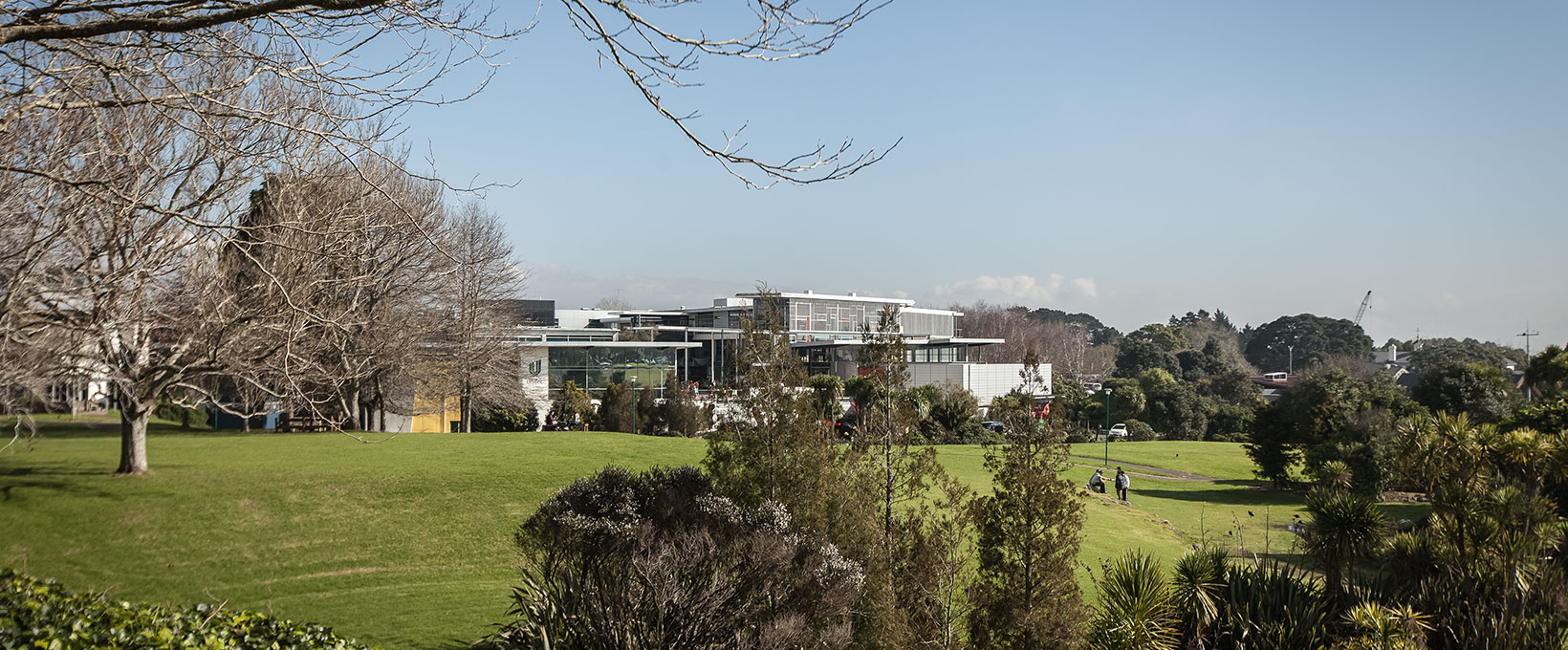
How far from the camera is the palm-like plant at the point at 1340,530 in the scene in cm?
1194

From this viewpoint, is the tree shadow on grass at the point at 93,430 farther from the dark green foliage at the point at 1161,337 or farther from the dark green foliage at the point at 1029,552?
the dark green foliage at the point at 1161,337

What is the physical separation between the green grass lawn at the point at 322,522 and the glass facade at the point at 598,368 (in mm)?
15860

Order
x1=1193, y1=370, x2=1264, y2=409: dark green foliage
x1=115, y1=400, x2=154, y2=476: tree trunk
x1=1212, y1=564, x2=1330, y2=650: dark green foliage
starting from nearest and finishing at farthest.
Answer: x1=1212, y1=564, x2=1330, y2=650: dark green foliage, x1=115, y1=400, x2=154, y2=476: tree trunk, x1=1193, y1=370, x2=1264, y2=409: dark green foliage

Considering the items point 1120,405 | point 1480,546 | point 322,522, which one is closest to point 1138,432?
point 1120,405

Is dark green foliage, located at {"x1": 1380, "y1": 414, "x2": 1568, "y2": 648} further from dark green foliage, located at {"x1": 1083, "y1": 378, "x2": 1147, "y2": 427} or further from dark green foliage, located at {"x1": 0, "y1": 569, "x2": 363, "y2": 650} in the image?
dark green foliage, located at {"x1": 1083, "y1": 378, "x2": 1147, "y2": 427}

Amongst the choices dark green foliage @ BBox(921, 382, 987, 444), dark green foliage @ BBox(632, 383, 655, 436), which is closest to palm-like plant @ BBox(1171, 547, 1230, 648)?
dark green foliage @ BBox(632, 383, 655, 436)

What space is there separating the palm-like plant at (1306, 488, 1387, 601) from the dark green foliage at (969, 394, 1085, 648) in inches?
201

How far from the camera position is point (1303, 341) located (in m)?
100

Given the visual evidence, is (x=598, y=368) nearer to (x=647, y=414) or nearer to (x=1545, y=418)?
(x=647, y=414)

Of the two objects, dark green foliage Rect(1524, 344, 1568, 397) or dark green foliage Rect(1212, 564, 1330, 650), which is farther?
dark green foliage Rect(1524, 344, 1568, 397)

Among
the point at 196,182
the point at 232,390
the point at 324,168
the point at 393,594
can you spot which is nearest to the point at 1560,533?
the point at 393,594

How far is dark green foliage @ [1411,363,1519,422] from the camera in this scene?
3328 cm

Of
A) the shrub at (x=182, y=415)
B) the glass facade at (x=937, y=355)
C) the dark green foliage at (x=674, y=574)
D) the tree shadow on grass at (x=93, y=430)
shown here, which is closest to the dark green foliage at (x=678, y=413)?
the tree shadow on grass at (x=93, y=430)

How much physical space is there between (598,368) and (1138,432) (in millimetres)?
29052
